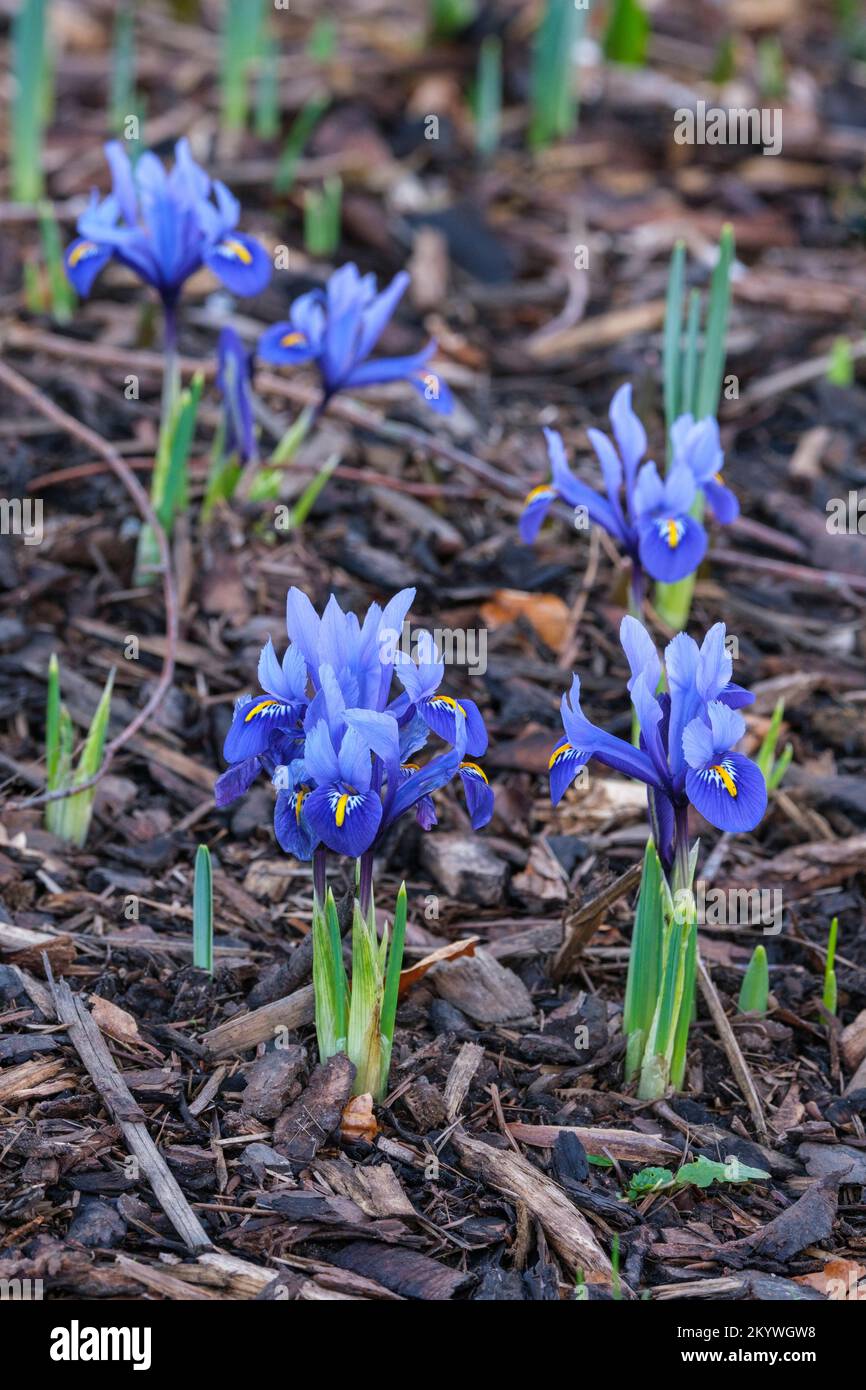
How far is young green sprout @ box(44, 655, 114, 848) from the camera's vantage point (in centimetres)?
336

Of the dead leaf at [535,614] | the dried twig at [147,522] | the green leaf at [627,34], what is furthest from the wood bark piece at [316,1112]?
the green leaf at [627,34]

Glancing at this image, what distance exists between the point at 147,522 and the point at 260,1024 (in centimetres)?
179

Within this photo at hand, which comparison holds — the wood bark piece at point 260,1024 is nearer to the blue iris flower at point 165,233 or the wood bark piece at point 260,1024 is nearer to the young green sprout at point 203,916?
the young green sprout at point 203,916

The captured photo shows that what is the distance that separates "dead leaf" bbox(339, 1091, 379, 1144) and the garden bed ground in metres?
0.02

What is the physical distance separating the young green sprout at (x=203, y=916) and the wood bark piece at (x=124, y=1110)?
25cm

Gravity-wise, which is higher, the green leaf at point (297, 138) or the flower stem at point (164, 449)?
the green leaf at point (297, 138)

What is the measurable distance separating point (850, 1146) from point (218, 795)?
1.40 m

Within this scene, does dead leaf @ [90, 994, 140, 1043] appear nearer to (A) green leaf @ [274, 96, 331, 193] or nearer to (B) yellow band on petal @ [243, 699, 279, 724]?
(B) yellow band on petal @ [243, 699, 279, 724]

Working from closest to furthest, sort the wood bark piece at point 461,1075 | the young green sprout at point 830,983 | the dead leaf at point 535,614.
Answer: the wood bark piece at point 461,1075 < the young green sprout at point 830,983 < the dead leaf at point 535,614

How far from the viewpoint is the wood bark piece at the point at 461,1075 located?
9.53 feet

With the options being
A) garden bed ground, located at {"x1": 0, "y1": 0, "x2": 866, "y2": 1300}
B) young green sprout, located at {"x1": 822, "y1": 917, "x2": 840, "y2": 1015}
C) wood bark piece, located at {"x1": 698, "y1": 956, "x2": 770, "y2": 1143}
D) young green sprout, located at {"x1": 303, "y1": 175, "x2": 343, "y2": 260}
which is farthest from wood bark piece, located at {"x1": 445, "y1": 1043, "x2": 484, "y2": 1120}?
young green sprout, located at {"x1": 303, "y1": 175, "x2": 343, "y2": 260}

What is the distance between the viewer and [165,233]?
4055mm

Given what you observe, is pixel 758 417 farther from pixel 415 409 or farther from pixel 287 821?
pixel 287 821
